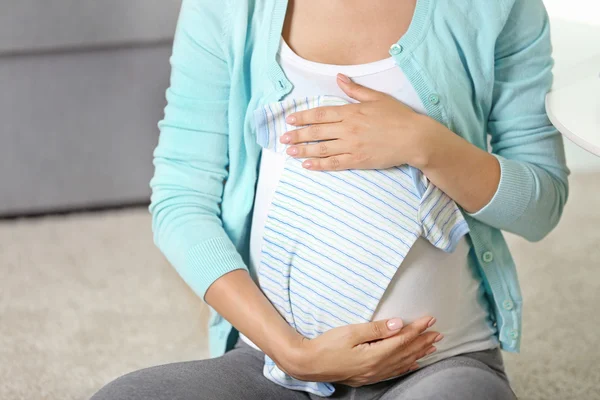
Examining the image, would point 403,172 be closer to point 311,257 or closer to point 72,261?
point 311,257

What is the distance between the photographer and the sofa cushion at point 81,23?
1672 mm

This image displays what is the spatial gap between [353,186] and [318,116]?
86 mm

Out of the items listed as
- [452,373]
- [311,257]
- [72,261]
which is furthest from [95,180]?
[452,373]

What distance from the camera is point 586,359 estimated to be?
129 centimetres

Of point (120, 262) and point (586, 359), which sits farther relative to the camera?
point (120, 262)

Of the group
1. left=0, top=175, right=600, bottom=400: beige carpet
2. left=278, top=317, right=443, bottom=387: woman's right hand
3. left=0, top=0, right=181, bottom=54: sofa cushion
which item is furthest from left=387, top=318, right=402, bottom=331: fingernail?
left=0, top=0, right=181, bottom=54: sofa cushion

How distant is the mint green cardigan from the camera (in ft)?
2.81

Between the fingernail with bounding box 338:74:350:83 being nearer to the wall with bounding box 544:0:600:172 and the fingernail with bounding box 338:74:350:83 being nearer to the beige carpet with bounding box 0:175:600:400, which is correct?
the beige carpet with bounding box 0:175:600:400

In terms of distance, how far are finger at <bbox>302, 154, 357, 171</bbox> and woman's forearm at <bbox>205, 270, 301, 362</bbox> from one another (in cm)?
15

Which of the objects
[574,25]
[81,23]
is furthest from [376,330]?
[574,25]

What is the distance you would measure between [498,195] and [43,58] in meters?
1.23

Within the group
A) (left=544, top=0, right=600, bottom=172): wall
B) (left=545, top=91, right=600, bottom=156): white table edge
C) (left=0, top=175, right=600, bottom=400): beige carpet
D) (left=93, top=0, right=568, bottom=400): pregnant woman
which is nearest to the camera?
(left=545, top=91, right=600, bottom=156): white table edge

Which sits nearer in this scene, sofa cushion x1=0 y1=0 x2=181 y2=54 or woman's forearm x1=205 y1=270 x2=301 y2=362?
woman's forearm x1=205 y1=270 x2=301 y2=362

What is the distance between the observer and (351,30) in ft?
2.87
